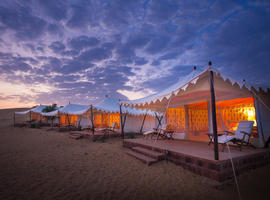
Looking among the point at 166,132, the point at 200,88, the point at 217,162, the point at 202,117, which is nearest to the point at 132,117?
the point at 166,132

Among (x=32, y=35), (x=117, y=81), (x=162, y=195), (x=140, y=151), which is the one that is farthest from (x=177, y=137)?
(x=117, y=81)

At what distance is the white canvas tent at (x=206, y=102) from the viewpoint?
3650 mm

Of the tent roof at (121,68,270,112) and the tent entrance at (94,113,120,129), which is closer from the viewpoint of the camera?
the tent roof at (121,68,270,112)

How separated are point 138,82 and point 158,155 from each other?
44.7 feet

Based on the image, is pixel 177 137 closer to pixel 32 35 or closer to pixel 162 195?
pixel 162 195

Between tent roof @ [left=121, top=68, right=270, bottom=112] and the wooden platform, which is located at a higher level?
tent roof @ [left=121, top=68, right=270, bottom=112]

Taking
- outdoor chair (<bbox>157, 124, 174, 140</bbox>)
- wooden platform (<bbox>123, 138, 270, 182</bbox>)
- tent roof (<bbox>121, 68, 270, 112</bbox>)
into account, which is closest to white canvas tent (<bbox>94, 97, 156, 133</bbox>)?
outdoor chair (<bbox>157, 124, 174, 140</bbox>)

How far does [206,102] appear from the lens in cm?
660

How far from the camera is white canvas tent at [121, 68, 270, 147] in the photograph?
12.0ft

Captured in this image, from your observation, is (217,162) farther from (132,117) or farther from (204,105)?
(132,117)

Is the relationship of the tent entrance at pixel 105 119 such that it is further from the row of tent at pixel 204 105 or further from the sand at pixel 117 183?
the sand at pixel 117 183

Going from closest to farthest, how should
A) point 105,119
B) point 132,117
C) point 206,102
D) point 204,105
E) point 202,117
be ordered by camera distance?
point 206,102, point 204,105, point 202,117, point 132,117, point 105,119

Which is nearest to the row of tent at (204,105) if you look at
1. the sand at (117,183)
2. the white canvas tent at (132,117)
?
the white canvas tent at (132,117)

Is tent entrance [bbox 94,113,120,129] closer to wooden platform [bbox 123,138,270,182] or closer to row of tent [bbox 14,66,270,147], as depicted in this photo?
row of tent [bbox 14,66,270,147]
